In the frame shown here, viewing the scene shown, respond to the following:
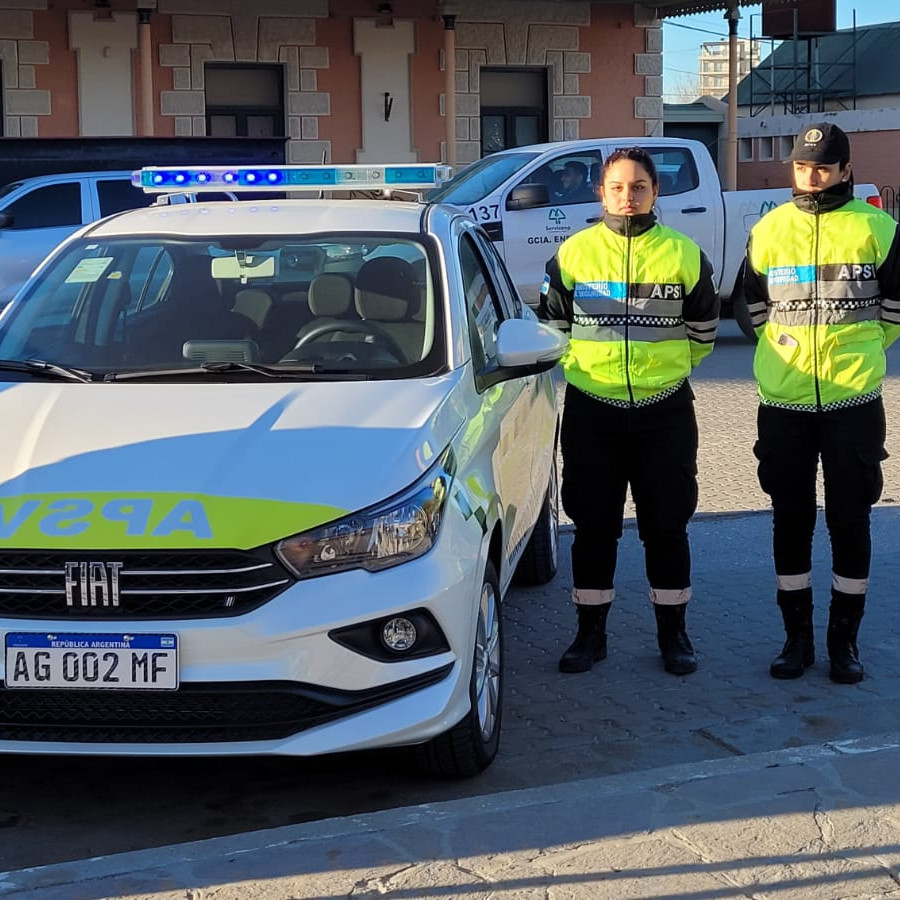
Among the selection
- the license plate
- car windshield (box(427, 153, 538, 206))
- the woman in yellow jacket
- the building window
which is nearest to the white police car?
the license plate

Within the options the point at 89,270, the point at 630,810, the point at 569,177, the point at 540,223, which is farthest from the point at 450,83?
the point at 630,810

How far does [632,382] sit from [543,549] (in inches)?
62.7

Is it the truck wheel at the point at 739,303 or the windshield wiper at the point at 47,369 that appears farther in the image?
the truck wheel at the point at 739,303

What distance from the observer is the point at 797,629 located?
18.0 ft

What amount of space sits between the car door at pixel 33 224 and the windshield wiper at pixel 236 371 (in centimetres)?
1052

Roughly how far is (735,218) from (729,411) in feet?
13.4

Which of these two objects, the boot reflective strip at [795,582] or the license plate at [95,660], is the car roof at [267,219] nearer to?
the boot reflective strip at [795,582]

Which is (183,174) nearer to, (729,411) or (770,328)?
(770,328)

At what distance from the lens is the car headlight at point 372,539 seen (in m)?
3.89

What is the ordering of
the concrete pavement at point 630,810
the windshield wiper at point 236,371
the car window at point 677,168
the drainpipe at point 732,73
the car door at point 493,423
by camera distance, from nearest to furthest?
the concrete pavement at point 630,810
the car door at point 493,423
the windshield wiper at point 236,371
the car window at point 677,168
the drainpipe at point 732,73

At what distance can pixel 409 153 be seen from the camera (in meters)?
23.0

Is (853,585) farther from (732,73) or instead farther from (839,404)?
(732,73)

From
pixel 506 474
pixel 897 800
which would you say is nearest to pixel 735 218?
pixel 506 474

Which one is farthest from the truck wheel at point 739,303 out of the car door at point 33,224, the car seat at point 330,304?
the car seat at point 330,304
